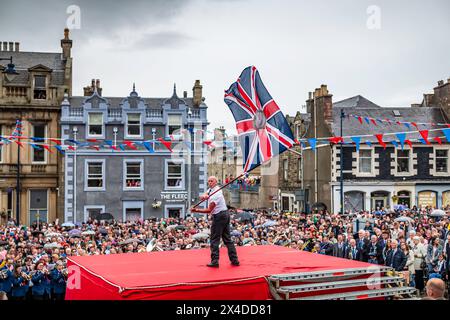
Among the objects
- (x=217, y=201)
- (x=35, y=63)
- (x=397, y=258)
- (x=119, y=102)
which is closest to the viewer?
(x=217, y=201)

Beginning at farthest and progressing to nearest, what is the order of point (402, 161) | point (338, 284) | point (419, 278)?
point (402, 161) < point (419, 278) < point (338, 284)

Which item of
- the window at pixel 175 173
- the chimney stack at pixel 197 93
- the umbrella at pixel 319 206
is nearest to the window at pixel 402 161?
the umbrella at pixel 319 206

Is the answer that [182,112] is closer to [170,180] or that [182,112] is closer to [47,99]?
[170,180]

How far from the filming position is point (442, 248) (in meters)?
15.1

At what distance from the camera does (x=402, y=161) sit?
39.4m

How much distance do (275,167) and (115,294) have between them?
44539 mm

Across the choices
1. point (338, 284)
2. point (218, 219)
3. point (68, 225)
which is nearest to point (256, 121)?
point (218, 219)

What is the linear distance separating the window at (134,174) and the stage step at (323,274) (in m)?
29.0

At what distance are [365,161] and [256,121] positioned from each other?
30.7 metres

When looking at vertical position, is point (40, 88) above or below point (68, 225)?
above

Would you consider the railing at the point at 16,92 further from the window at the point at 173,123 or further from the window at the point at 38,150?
the window at the point at 173,123

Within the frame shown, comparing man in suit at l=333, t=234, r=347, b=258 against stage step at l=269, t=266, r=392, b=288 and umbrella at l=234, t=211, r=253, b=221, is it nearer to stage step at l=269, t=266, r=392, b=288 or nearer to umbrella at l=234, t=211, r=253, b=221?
stage step at l=269, t=266, r=392, b=288

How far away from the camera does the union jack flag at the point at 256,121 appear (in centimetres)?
948

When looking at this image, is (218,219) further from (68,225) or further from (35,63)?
(35,63)
